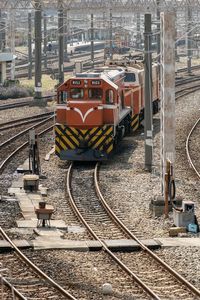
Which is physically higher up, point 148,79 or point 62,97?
point 148,79

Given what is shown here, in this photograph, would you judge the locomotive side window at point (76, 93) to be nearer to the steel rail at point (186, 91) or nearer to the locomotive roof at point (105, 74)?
the locomotive roof at point (105, 74)

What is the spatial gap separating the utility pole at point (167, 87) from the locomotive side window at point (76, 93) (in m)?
6.52

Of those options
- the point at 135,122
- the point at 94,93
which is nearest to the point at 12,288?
the point at 94,93

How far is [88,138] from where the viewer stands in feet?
95.8

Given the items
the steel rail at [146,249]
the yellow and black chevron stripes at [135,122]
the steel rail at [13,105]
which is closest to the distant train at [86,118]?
the steel rail at [146,249]

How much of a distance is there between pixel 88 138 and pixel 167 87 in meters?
6.89

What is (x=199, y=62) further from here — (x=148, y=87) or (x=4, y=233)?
(x=4, y=233)

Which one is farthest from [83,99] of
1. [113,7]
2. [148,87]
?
[113,7]

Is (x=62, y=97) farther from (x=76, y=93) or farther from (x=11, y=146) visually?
(x=11, y=146)

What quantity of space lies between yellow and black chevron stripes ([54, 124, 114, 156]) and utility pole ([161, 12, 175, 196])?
6281mm

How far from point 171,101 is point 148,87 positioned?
10.6 ft

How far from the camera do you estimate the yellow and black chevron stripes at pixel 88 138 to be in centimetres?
2919

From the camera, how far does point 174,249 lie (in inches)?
698

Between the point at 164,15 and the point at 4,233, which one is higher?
the point at 164,15
